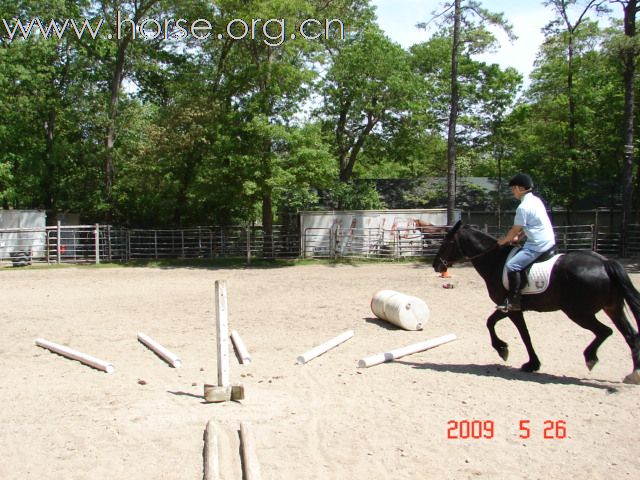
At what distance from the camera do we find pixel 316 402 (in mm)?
6090

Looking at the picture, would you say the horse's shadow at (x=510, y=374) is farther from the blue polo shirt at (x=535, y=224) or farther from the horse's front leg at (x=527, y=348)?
the blue polo shirt at (x=535, y=224)

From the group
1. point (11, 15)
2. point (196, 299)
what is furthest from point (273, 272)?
point (11, 15)

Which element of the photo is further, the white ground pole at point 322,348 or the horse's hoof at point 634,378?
the white ground pole at point 322,348

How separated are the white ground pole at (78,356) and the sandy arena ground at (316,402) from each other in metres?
0.10

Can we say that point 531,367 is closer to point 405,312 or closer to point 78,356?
point 405,312

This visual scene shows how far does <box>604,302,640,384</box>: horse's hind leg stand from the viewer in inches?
257

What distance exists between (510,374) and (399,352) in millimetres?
1521

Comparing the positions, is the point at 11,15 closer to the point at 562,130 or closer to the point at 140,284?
the point at 140,284

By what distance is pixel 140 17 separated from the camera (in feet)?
100

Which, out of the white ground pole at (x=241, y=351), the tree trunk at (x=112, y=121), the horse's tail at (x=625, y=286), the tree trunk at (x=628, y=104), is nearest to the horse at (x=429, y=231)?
the tree trunk at (x=628, y=104)

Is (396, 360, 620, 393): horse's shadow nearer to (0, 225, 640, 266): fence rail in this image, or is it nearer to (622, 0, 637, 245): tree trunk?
(0, 225, 640, 266): fence rail

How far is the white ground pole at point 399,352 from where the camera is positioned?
7539mm

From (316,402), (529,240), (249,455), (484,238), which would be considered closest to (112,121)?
(484,238)

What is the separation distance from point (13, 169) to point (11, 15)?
8064 mm
